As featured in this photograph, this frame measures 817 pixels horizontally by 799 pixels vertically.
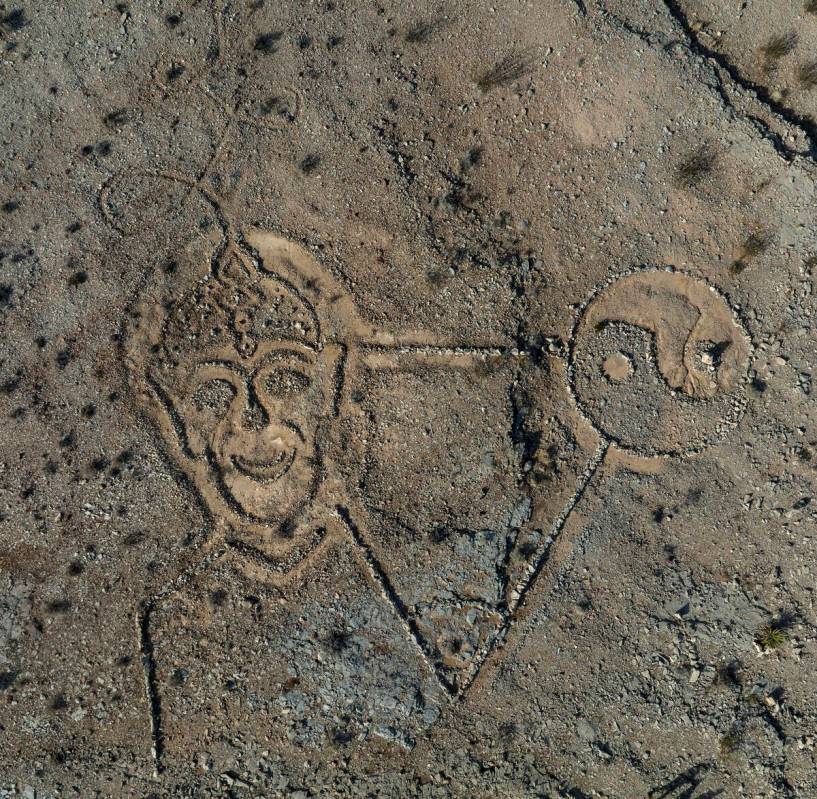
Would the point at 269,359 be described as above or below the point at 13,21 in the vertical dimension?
below

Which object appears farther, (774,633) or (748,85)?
(748,85)

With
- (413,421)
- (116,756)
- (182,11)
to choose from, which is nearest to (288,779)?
(116,756)

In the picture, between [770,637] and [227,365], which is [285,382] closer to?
[227,365]

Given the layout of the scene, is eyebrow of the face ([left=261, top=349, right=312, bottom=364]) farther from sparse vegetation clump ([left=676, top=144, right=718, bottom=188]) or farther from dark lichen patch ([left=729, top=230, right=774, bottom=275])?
dark lichen patch ([left=729, top=230, right=774, bottom=275])

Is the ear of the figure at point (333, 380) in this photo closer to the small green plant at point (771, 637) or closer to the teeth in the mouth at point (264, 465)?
the teeth in the mouth at point (264, 465)

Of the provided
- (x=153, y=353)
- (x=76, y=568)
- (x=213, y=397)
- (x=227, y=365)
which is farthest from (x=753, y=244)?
(x=76, y=568)

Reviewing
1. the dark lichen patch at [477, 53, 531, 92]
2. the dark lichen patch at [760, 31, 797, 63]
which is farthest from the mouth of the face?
the dark lichen patch at [760, 31, 797, 63]

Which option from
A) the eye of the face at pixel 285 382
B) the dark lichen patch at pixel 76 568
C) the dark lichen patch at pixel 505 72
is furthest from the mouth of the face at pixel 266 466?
the dark lichen patch at pixel 505 72
